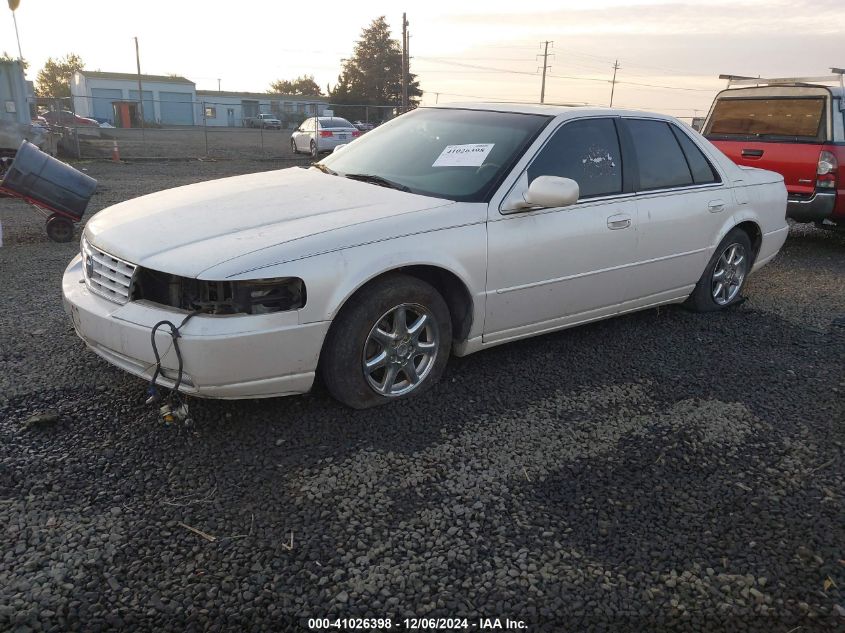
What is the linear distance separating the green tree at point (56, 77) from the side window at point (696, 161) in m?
92.9

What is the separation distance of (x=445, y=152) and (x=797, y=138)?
231 inches

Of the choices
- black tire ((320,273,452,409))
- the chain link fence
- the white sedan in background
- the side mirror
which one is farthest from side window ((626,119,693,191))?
the white sedan in background

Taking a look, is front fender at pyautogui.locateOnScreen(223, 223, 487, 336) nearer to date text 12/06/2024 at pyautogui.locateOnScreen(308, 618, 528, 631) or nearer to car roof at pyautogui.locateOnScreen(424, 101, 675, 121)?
car roof at pyautogui.locateOnScreen(424, 101, 675, 121)

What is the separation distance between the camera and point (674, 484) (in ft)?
9.89

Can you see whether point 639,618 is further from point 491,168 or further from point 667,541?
point 491,168

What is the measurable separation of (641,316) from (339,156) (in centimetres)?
268

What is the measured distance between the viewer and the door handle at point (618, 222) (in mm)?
4207

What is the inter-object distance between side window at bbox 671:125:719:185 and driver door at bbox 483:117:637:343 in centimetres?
77

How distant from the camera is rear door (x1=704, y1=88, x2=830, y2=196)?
25.4ft

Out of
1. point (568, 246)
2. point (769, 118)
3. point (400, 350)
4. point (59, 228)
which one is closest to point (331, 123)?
point (59, 228)

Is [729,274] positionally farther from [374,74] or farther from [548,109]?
[374,74]

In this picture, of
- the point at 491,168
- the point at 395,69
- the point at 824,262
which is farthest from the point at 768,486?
the point at 395,69

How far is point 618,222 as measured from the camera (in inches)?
167

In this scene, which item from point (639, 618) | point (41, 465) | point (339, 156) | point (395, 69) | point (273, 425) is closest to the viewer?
point (639, 618)
